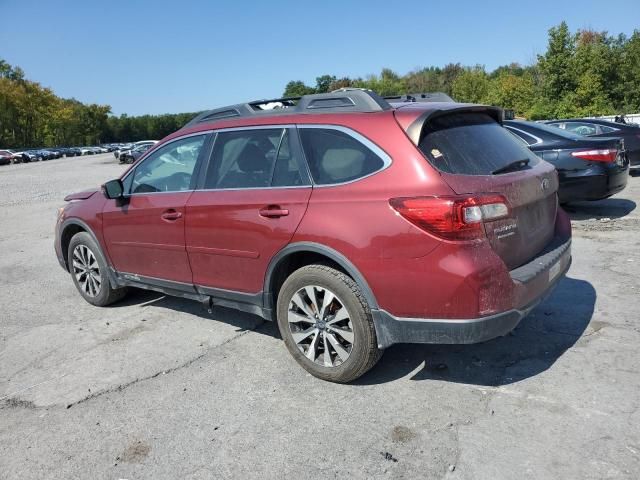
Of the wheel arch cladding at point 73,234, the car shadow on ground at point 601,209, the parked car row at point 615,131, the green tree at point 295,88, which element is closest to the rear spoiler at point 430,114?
the wheel arch cladding at point 73,234

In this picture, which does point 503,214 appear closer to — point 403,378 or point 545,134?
point 403,378

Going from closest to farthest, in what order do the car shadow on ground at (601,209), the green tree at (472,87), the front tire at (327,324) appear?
the front tire at (327,324), the car shadow on ground at (601,209), the green tree at (472,87)

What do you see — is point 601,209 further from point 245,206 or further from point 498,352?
point 245,206

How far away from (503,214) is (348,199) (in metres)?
0.92

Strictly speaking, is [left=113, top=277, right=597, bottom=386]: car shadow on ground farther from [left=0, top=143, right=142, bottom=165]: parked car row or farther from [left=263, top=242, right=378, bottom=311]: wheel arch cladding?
→ [left=0, top=143, right=142, bottom=165]: parked car row

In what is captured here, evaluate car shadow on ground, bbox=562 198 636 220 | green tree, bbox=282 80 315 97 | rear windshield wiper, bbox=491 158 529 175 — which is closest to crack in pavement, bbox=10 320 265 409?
rear windshield wiper, bbox=491 158 529 175

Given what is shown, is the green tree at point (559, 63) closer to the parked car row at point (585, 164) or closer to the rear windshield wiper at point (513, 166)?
the parked car row at point (585, 164)

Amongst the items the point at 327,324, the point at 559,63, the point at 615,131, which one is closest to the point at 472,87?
the point at 559,63

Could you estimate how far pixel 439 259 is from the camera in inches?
115

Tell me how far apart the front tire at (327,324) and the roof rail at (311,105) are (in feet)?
3.60

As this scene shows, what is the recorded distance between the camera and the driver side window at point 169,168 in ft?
14.5

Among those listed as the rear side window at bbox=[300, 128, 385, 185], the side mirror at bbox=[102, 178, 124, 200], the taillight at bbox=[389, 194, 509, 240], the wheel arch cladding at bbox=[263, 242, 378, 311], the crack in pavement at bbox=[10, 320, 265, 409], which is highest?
the rear side window at bbox=[300, 128, 385, 185]

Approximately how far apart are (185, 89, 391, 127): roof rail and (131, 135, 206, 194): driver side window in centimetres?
26

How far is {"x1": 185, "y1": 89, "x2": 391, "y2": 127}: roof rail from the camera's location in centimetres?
349
